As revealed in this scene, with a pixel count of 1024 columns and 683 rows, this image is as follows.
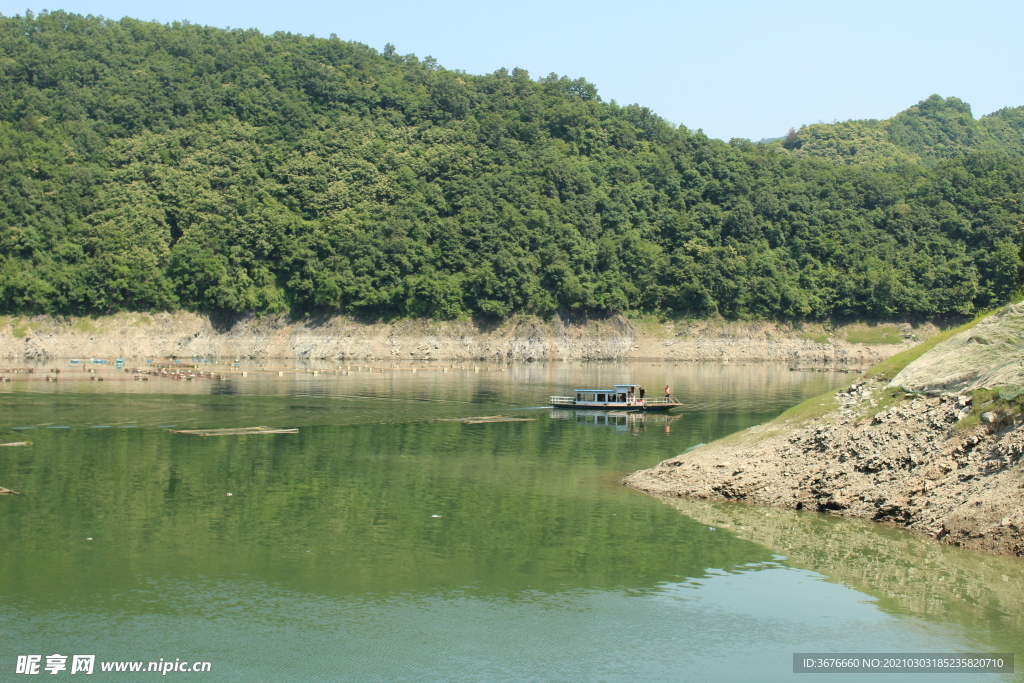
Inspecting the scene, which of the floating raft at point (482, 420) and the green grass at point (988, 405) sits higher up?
the green grass at point (988, 405)

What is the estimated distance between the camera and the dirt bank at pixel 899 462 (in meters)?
30.7

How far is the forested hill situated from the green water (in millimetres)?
106515

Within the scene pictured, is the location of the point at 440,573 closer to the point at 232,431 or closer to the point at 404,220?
the point at 232,431

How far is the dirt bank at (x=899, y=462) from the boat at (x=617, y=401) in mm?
33745

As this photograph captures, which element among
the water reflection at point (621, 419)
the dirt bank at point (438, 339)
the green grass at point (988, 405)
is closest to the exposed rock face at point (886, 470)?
the green grass at point (988, 405)

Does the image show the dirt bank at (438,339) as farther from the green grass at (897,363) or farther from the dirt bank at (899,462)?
the dirt bank at (899,462)

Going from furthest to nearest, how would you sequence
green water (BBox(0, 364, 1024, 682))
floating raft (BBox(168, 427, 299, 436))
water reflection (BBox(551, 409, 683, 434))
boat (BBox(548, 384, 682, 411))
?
boat (BBox(548, 384, 682, 411)) < water reflection (BBox(551, 409, 683, 434)) < floating raft (BBox(168, 427, 299, 436)) < green water (BBox(0, 364, 1024, 682))

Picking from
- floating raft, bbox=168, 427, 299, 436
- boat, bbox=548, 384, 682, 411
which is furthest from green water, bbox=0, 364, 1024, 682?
boat, bbox=548, 384, 682, 411

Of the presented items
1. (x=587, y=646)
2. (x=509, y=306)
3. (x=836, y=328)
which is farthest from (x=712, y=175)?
(x=587, y=646)

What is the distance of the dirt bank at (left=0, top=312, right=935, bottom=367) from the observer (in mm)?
142875

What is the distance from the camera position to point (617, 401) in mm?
78250

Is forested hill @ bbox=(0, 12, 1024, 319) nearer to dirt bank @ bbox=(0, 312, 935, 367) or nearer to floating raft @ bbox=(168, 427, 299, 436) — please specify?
dirt bank @ bbox=(0, 312, 935, 367)

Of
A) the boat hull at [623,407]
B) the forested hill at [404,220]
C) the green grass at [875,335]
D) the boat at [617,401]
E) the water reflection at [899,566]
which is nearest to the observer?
the water reflection at [899,566]

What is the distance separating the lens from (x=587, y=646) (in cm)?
2273
